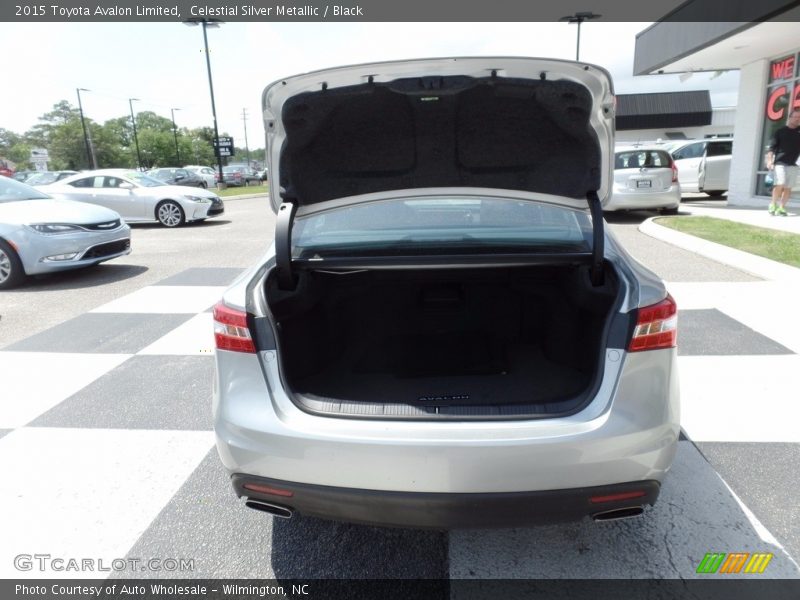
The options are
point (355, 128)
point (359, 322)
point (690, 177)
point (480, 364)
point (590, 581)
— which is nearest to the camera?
point (590, 581)

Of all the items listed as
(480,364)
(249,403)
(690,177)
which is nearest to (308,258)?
(249,403)

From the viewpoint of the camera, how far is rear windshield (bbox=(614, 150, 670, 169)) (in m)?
11.9

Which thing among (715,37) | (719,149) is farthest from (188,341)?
(719,149)

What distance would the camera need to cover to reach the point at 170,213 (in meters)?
12.7

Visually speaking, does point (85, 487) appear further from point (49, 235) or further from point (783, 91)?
point (783, 91)

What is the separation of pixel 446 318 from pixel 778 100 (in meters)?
14.0

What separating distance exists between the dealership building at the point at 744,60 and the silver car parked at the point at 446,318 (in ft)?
33.5

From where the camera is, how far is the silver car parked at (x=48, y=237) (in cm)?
675

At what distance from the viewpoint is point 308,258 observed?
7.95 feet

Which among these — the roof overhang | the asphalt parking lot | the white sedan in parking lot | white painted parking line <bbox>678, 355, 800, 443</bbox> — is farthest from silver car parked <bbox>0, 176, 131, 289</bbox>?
the roof overhang

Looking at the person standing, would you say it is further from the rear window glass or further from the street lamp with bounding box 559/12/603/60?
the street lamp with bounding box 559/12/603/60

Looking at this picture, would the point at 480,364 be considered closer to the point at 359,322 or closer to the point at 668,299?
the point at 359,322

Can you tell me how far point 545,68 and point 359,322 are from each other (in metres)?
1.72

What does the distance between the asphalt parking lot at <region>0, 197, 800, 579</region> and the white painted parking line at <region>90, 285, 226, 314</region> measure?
67cm
